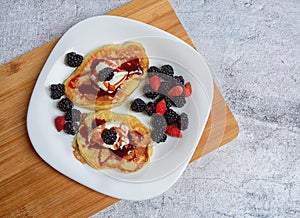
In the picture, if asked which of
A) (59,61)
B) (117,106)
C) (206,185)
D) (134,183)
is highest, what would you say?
(59,61)

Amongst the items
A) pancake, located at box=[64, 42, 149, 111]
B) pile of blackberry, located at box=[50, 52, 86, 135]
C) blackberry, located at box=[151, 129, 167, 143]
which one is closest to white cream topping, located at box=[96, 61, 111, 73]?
pancake, located at box=[64, 42, 149, 111]

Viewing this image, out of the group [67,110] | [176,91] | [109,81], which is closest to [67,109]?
[67,110]

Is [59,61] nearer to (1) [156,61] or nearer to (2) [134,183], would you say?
(1) [156,61]

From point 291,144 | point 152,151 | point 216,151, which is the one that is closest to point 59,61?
point 152,151

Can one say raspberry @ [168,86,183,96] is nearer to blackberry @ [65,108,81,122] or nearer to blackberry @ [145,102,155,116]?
blackberry @ [145,102,155,116]

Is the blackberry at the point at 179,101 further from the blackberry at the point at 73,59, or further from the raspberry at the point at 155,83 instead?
the blackberry at the point at 73,59

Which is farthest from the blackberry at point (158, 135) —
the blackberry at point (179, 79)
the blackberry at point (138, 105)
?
the blackberry at point (179, 79)

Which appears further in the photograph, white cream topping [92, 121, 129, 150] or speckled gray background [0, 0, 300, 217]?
speckled gray background [0, 0, 300, 217]
